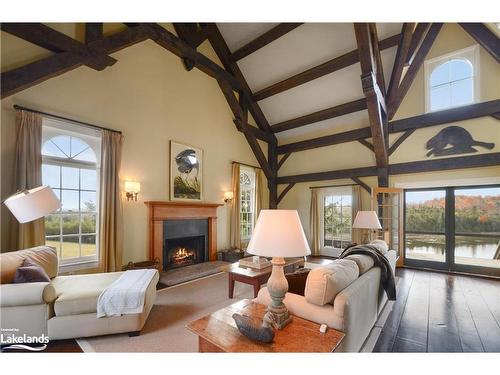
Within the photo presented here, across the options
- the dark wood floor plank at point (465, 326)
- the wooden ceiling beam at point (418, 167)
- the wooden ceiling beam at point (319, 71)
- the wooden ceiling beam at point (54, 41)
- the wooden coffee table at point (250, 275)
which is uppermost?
the wooden ceiling beam at point (319, 71)

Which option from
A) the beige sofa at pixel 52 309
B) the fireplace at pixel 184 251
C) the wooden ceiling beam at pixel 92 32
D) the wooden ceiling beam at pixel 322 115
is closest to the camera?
the beige sofa at pixel 52 309

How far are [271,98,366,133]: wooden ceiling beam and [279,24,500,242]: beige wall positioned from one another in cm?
51

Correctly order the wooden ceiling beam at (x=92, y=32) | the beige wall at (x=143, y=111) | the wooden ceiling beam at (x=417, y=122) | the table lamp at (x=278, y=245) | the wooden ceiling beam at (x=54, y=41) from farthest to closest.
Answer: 1. the wooden ceiling beam at (x=417, y=122)
2. the wooden ceiling beam at (x=92, y=32)
3. the beige wall at (x=143, y=111)
4. the wooden ceiling beam at (x=54, y=41)
5. the table lamp at (x=278, y=245)

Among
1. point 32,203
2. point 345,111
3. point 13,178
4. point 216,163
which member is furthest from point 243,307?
point 345,111

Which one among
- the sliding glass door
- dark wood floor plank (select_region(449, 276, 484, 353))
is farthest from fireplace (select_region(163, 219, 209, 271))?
the sliding glass door

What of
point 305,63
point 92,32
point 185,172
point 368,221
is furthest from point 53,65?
point 368,221

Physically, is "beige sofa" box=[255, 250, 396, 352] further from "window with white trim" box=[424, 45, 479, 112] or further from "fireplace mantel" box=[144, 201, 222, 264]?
"window with white trim" box=[424, 45, 479, 112]

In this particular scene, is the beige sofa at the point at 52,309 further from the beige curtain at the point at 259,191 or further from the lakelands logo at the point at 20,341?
the beige curtain at the point at 259,191

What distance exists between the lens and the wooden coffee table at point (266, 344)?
117 centimetres

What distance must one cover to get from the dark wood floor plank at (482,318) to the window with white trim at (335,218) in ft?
7.94

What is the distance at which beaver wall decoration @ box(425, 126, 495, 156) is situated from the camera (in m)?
4.29

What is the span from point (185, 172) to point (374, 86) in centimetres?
393

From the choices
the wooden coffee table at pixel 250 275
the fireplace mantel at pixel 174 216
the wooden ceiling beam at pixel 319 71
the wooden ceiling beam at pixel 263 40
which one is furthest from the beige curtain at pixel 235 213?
the wooden ceiling beam at pixel 263 40
